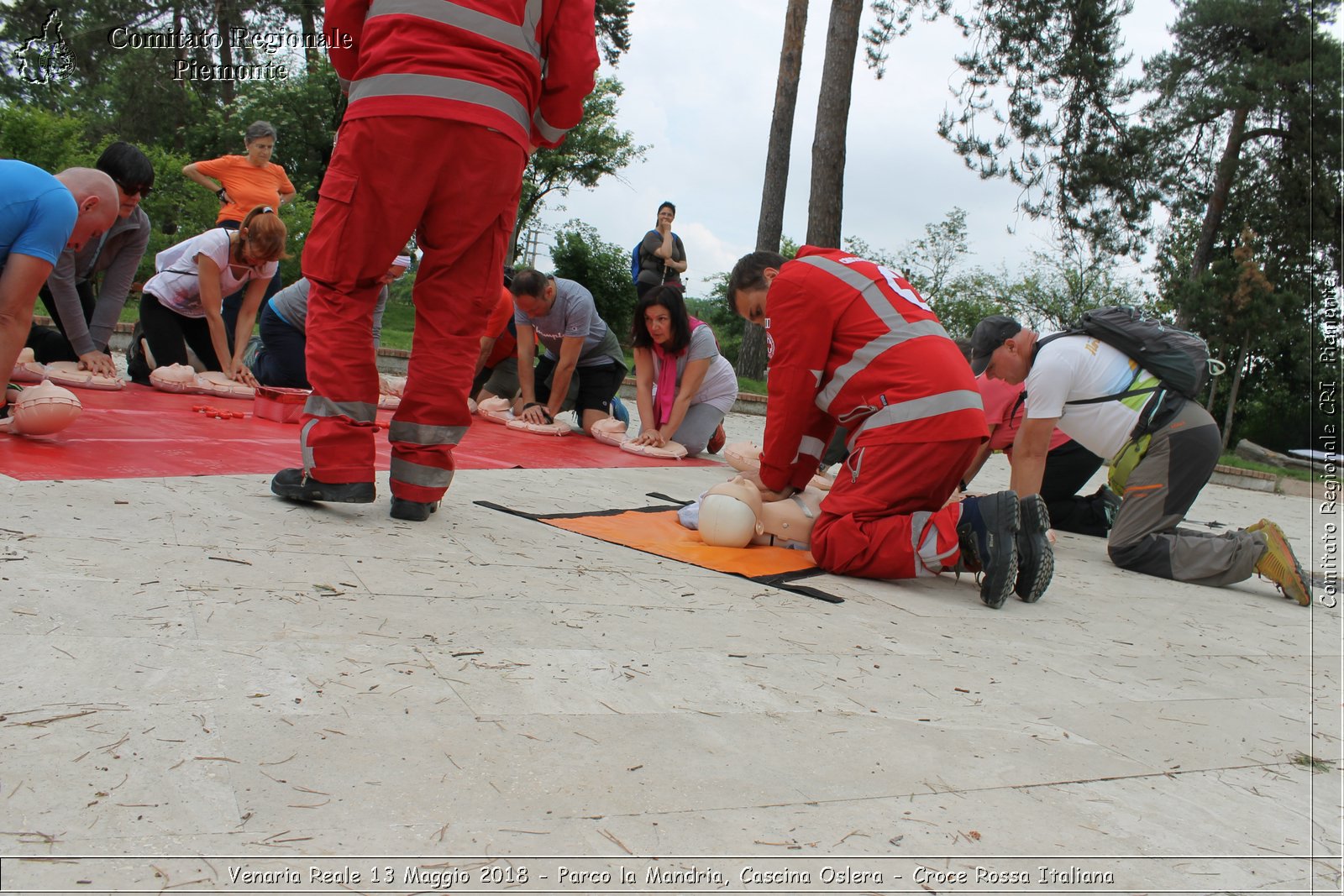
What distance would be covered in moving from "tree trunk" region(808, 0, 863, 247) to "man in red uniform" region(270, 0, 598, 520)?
1031 cm

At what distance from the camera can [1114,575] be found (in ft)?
14.3

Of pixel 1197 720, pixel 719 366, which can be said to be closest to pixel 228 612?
pixel 1197 720

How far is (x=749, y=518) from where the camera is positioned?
147 inches

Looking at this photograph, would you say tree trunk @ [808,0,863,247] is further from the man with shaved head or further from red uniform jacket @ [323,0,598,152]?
the man with shaved head

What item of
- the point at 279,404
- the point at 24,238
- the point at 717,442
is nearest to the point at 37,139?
the point at 279,404

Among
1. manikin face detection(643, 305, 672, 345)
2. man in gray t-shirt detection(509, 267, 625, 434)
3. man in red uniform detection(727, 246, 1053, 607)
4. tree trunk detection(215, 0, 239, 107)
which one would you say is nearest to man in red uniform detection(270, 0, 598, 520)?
man in red uniform detection(727, 246, 1053, 607)

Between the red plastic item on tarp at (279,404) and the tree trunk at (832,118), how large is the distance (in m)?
8.78

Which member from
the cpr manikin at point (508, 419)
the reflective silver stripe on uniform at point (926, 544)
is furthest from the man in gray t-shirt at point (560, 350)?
the reflective silver stripe on uniform at point (926, 544)

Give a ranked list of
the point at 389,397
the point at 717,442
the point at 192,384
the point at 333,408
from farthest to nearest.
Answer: the point at 717,442 → the point at 389,397 → the point at 192,384 → the point at 333,408

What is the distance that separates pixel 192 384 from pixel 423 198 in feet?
12.4

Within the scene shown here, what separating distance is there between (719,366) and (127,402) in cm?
351

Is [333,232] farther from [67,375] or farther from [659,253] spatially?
[659,253]

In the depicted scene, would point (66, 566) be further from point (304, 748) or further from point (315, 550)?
point (304, 748)

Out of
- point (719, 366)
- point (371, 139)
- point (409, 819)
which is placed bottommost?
point (409, 819)
